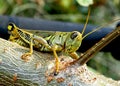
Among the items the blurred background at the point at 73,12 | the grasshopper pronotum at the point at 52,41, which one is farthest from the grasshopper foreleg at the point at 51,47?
the blurred background at the point at 73,12

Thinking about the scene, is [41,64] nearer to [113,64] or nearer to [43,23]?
[43,23]

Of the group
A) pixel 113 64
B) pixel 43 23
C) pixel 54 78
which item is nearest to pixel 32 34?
pixel 54 78

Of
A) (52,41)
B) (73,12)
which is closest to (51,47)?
(52,41)

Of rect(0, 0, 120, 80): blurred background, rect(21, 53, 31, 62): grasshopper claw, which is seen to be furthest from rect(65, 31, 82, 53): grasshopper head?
rect(0, 0, 120, 80): blurred background

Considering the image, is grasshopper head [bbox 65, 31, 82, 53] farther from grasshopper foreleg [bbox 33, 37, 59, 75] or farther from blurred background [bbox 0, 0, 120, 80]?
blurred background [bbox 0, 0, 120, 80]

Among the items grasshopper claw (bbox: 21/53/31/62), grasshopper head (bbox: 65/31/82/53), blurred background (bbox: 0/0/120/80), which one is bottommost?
grasshopper claw (bbox: 21/53/31/62)

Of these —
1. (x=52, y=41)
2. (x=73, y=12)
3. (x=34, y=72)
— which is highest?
(x=73, y=12)

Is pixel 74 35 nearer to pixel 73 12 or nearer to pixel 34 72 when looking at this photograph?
pixel 34 72
